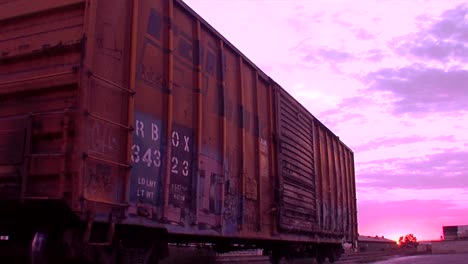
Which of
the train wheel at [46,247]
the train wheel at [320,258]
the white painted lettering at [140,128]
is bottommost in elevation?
the train wheel at [320,258]

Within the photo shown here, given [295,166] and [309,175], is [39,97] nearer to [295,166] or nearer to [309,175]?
[295,166]

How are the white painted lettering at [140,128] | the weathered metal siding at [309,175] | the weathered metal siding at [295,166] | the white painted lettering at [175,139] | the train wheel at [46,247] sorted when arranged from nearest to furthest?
1. the train wheel at [46,247]
2. the white painted lettering at [140,128]
3. the white painted lettering at [175,139]
4. the weathered metal siding at [295,166]
5. the weathered metal siding at [309,175]

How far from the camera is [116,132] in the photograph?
5203mm

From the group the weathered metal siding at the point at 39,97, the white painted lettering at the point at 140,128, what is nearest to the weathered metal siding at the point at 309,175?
the white painted lettering at the point at 140,128

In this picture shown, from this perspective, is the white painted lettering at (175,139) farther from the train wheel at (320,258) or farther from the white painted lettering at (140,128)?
the train wheel at (320,258)

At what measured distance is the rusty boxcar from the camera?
15.4ft

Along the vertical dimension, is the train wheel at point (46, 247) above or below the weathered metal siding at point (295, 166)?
below

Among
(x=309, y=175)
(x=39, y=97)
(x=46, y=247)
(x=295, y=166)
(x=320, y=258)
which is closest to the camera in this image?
(x=46, y=247)

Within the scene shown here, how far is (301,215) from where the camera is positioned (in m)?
10.9

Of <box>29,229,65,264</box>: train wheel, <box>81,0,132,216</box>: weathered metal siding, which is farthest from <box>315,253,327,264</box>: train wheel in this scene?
<box>29,229,65,264</box>: train wheel

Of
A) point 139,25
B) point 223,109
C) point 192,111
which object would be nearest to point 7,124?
point 139,25

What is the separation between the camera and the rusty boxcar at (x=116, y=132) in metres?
4.69

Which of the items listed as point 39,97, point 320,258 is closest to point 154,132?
point 39,97

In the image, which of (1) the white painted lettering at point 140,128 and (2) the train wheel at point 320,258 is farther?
(2) the train wheel at point 320,258
